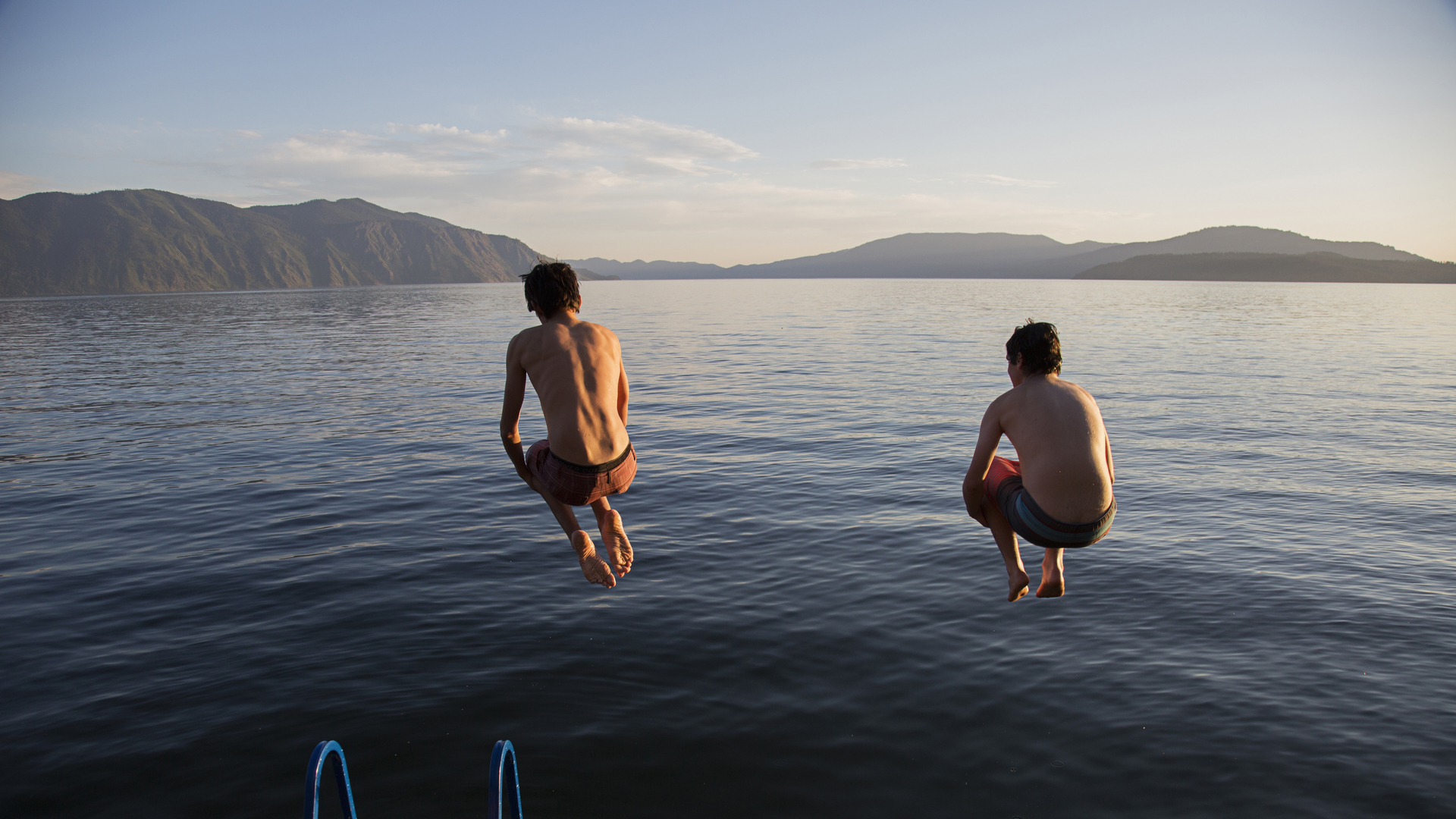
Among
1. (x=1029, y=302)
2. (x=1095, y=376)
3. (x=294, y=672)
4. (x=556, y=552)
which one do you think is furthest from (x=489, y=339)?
(x=1029, y=302)

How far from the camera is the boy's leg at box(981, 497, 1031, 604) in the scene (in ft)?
22.7

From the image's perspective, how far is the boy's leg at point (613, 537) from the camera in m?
6.84

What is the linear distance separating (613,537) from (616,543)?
55 mm

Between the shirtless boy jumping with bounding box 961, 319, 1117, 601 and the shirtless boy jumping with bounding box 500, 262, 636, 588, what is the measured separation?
9.32 ft

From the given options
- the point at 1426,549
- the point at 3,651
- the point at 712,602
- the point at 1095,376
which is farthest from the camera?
the point at 1095,376

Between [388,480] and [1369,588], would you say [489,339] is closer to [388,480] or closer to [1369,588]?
[388,480]

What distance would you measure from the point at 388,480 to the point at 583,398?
13417 mm

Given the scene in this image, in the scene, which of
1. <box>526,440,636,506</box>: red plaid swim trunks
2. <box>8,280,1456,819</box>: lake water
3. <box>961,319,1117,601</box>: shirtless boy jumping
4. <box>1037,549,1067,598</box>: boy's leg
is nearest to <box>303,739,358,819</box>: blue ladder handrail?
<box>526,440,636,506</box>: red plaid swim trunks

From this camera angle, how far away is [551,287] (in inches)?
251

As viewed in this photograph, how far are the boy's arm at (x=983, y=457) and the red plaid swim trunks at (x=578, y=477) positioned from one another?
2.70 metres

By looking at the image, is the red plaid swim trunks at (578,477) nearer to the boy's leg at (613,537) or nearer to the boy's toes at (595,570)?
the boy's leg at (613,537)

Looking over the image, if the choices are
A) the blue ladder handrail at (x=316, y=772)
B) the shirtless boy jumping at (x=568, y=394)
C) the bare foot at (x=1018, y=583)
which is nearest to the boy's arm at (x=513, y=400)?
the shirtless boy jumping at (x=568, y=394)

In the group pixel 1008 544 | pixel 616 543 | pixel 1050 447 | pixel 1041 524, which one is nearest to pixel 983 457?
pixel 1050 447

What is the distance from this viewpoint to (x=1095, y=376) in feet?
119
